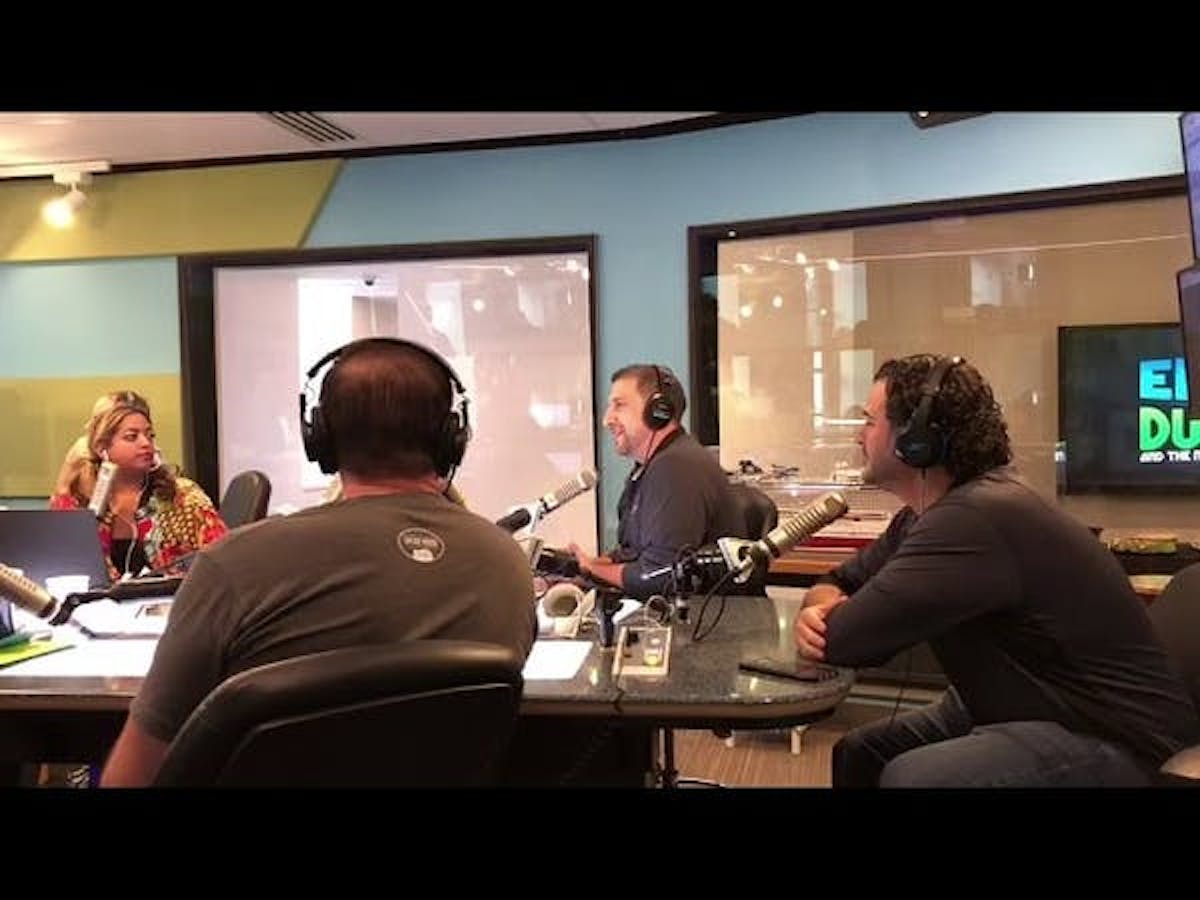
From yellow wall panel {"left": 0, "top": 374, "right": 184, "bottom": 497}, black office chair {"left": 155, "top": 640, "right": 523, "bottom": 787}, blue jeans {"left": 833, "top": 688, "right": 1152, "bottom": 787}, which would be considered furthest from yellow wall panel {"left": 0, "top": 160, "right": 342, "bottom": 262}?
black office chair {"left": 155, "top": 640, "right": 523, "bottom": 787}

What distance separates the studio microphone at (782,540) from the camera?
191 cm

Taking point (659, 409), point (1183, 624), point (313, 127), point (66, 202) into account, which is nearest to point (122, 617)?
point (659, 409)

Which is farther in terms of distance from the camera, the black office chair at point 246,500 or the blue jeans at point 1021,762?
the black office chair at point 246,500

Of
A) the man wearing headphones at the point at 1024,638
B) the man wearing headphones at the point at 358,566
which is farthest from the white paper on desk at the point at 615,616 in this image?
the man wearing headphones at the point at 358,566

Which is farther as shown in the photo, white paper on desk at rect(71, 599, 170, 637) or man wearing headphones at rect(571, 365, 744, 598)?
man wearing headphones at rect(571, 365, 744, 598)

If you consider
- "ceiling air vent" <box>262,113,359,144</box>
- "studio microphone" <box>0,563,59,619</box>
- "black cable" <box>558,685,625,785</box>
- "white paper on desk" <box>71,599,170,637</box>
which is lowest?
"black cable" <box>558,685,625,785</box>

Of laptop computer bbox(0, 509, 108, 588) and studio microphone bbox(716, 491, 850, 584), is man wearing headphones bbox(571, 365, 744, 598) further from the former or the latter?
laptop computer bbox(0, 509, 108, 588)

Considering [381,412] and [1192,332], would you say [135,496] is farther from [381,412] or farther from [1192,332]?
[1192,332]

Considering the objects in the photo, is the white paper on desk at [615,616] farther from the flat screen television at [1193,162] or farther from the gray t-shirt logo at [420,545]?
the flat screen television at [1193,162]

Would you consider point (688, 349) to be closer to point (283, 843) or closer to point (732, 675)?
point (732, 675)

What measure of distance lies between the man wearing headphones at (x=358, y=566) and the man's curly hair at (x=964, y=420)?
0.92 metres

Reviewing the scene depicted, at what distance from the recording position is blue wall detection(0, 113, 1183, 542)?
3574 mm

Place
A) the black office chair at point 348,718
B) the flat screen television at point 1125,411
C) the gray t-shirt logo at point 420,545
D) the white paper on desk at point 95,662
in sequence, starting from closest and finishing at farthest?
1. the black office chair at point 348,718
2. the gray t-shirt logo at point 420,545
3. the white paper on desk at point 95,662
4. the flat screen television at point 1125,411

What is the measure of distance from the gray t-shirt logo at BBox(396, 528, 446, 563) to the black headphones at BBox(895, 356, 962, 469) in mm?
1001
